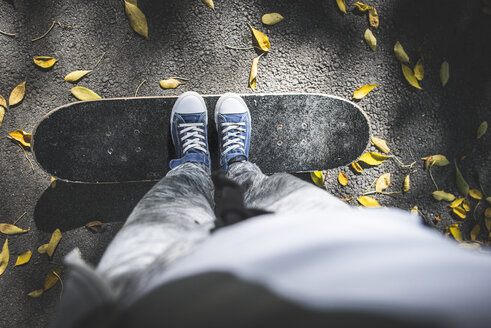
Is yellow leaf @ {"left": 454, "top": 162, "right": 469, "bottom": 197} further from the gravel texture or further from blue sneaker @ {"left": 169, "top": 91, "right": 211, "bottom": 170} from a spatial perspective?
blue sneaker @ {"left": 169, "top": 91, "right": 211, "bottom": 170}

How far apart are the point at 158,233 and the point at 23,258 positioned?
1015 mm

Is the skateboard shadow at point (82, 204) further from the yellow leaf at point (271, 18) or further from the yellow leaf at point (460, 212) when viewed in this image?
the yellow leaf at point (460, 212)

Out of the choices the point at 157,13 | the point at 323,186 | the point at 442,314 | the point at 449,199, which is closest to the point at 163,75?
Answer: the point at 157,13

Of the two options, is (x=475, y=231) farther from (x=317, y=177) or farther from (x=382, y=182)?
(x=317, y=177)

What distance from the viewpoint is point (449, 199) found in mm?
1377

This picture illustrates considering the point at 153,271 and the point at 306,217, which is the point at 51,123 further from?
the point at 306,217

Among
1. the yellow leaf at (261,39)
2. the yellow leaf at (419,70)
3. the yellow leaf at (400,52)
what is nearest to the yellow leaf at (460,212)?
the yellow leaf at (419,70)

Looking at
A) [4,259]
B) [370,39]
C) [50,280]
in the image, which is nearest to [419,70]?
[370,39]

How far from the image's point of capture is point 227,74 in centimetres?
127

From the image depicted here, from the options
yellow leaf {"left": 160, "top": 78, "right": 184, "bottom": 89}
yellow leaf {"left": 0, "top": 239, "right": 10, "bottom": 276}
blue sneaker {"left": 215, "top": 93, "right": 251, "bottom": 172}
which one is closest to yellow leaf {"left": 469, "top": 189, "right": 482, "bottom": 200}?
blue sneaker {"left": 215, "top": 93, "right": 251, "bottom": 172}

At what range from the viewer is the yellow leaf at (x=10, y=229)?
1.24 m

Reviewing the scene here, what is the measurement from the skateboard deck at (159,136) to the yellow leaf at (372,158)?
0.08 metres

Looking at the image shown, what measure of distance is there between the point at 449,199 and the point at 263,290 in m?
1.45

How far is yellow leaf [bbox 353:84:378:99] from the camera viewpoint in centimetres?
131
